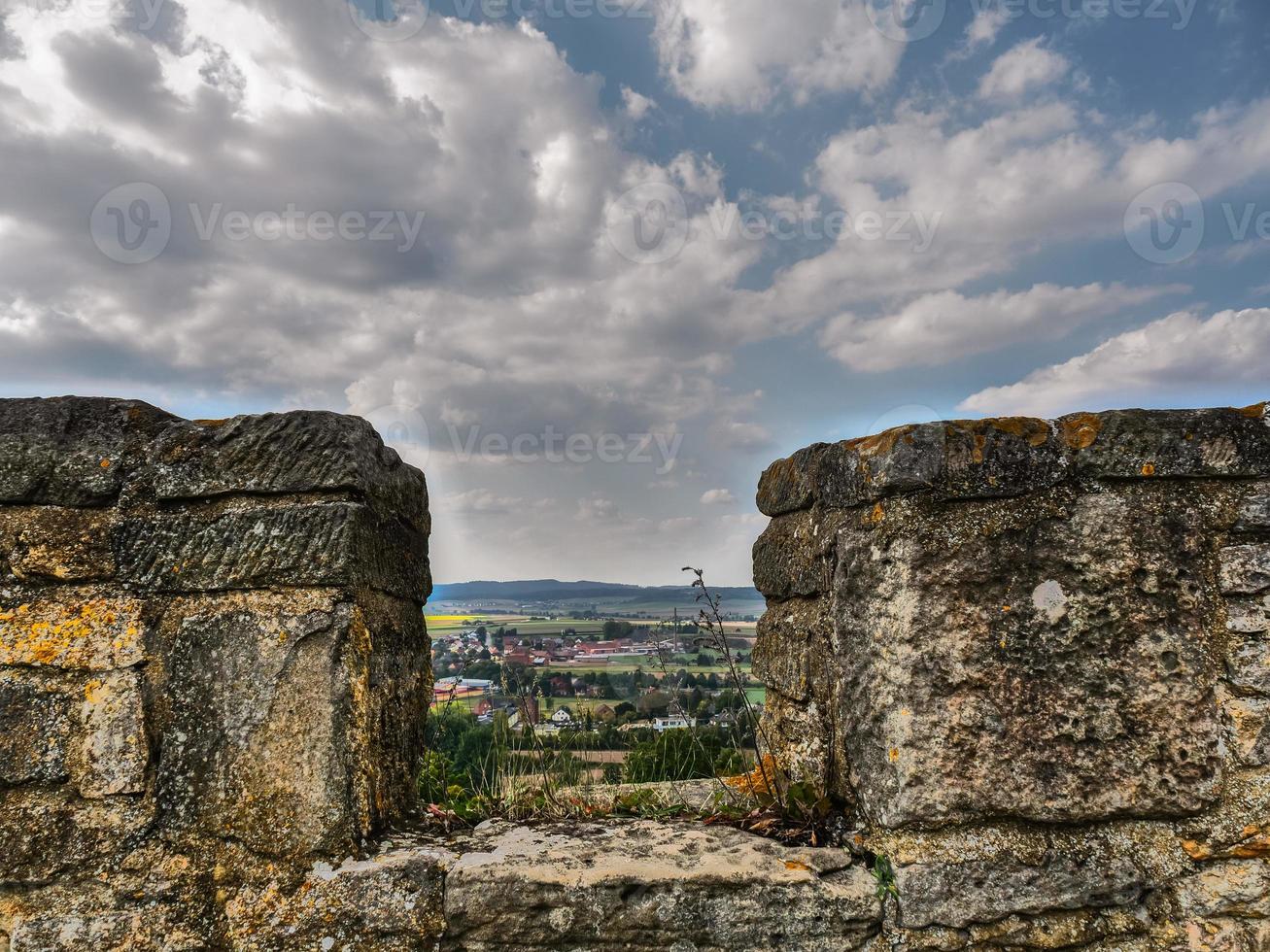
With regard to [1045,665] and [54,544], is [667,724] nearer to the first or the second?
[1045,665]

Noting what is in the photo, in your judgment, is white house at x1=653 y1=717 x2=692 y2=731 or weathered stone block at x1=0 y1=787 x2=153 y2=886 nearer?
weathered stone block at x1=0 y1=787 x2=153 y2=886

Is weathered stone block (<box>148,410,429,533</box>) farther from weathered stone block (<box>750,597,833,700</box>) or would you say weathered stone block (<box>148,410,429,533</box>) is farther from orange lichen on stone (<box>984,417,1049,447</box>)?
orange lichen on stone (<box>984,417,1049,447</box>)

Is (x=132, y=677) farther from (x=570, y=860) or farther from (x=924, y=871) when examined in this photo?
(x=924, y=871)

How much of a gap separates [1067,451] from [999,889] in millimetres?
1110

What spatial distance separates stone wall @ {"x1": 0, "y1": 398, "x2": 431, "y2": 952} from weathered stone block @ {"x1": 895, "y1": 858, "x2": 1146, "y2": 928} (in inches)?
55.3

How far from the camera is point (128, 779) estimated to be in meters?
1.98

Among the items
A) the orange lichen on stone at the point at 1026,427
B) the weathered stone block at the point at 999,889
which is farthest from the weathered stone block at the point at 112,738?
the orange lichen on stone at the point at 1026,427

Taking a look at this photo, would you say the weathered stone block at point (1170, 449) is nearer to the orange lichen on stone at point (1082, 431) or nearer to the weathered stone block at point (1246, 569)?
the orange lichen on stone at point (1082, 431)

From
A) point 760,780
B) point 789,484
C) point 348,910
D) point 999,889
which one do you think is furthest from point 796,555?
point 348,910

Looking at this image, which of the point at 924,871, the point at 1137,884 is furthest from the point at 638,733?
the point at 1137,884

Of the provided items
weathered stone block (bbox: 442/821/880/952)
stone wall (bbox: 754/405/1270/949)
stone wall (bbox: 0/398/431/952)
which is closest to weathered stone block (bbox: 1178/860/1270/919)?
stone wall (bbox: 754/405/1270/949)

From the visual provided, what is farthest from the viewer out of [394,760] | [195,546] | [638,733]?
[638,733]

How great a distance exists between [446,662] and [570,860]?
6.60ft

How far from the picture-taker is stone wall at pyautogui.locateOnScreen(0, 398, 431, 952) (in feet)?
6.43
